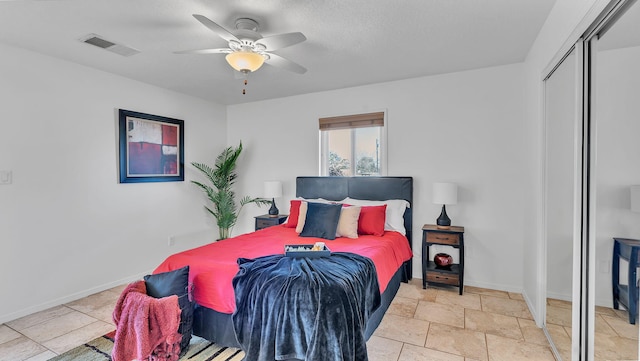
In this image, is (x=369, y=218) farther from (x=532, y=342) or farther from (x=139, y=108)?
(x=139, y=108)

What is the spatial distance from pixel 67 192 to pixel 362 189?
3.47 metres

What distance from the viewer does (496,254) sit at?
3.56m

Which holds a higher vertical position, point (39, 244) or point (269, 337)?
point (39, 244)

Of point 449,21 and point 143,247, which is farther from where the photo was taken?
point 143,247

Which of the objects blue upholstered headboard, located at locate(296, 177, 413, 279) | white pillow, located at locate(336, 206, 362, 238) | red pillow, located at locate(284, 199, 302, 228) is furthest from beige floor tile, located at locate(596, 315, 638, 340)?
red pillow, located at locate(284, 199, 302, 228)

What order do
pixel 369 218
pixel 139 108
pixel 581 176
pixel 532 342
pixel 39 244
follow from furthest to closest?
pixel 139 108 → pixel 369 218 → pixel 39 244 → pixel 532 342 → pixel 581 176

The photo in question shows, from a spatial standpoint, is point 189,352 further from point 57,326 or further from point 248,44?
point 248,44

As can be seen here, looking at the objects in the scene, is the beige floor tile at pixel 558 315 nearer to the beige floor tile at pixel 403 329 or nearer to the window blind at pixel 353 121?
the beige floor tile at pixel 403 329

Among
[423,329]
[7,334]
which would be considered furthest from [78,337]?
[423,329]

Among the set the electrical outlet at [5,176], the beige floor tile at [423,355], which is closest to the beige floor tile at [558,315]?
the beige floor tile at [423,355]

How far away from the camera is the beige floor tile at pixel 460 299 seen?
10.3 ft

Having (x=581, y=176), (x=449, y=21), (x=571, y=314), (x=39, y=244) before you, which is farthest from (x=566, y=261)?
(x=39, y=244)

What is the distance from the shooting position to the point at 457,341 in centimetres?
246

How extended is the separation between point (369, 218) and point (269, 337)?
1872 millimetres
